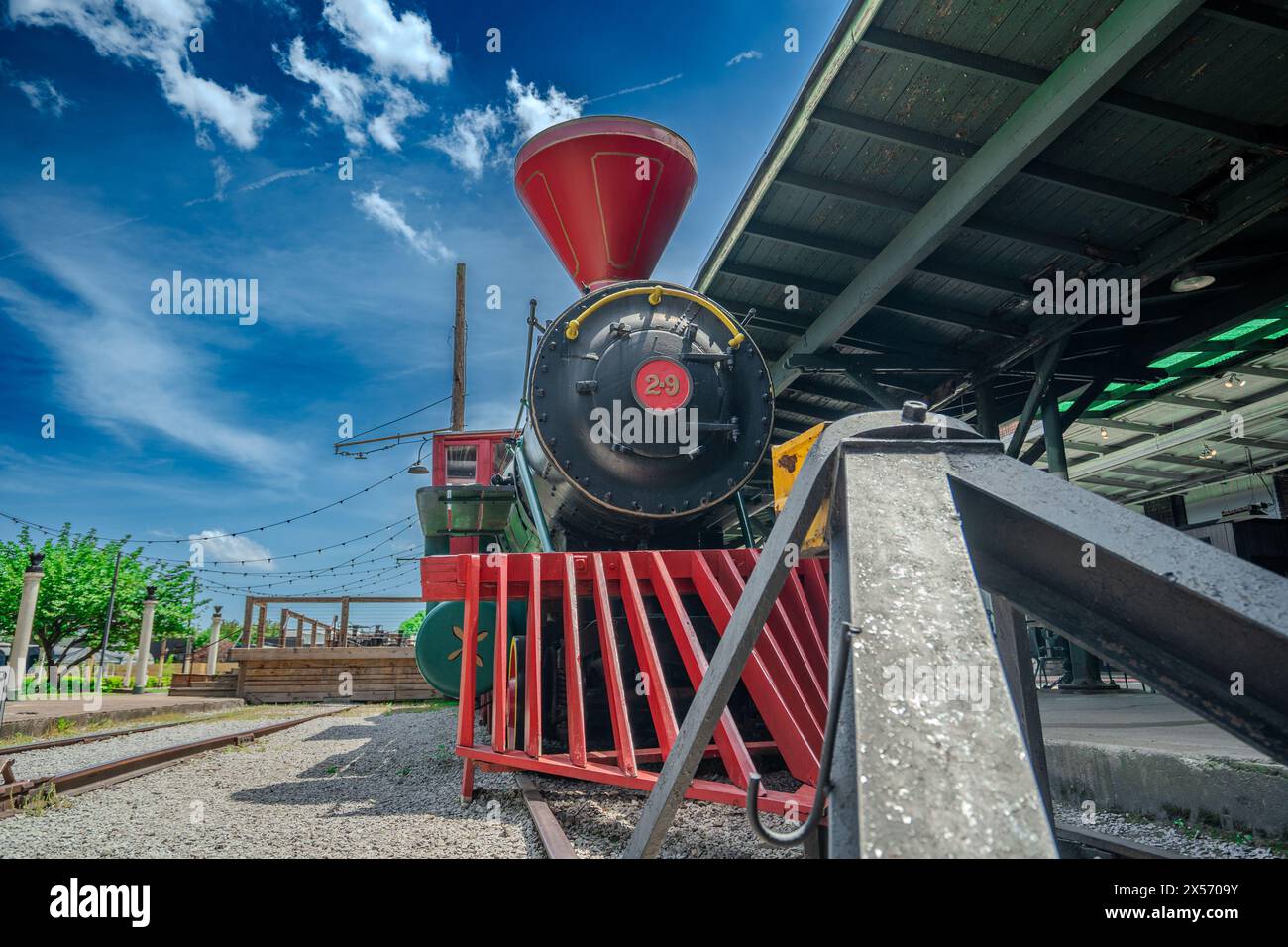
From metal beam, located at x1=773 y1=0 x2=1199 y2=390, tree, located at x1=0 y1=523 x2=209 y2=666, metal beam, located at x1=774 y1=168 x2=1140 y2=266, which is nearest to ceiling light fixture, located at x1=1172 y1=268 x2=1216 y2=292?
metal beam, located at x1=774 y1=168 x2=1140 y2=266

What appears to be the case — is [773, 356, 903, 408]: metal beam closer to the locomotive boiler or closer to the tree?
the locomotive boiler

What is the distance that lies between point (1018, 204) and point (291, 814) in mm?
6074

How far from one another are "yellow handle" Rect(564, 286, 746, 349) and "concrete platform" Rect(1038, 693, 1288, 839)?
2813 mm

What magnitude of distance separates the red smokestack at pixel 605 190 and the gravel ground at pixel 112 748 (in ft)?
16.0

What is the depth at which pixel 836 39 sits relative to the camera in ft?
15.3

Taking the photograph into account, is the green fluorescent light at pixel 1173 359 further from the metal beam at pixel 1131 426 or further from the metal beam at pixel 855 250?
the metal beam at pixel 855 250

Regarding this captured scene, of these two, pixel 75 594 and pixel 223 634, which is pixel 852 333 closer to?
pixel 75 594

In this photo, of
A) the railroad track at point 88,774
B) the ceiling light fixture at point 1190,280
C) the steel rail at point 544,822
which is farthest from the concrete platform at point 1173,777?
the railroad track at point 88,774

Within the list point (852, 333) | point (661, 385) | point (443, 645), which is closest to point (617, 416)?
point (661, 385)

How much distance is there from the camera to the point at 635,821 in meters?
2.93
